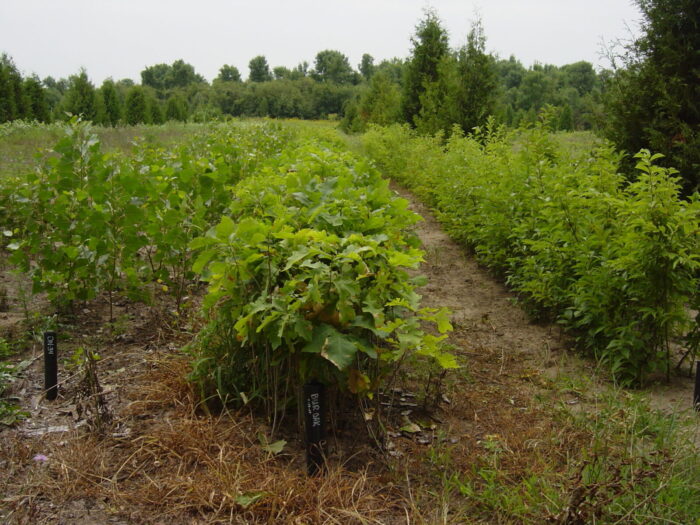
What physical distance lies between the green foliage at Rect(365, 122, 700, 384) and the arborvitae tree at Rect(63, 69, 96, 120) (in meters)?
26.7

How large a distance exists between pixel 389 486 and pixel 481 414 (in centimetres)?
106

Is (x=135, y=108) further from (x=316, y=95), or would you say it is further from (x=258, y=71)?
(x=258, y=71)

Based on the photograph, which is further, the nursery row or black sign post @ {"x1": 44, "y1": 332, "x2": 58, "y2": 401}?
black sign post @ {"x1": 44, "y1": 332, "x2": 58, "y2": 401}

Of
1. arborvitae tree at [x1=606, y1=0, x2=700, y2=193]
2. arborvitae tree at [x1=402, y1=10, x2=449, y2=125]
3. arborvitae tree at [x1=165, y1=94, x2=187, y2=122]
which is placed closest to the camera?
arborvitae tree at [x1=606, y1=0, x2=700, y2=193]

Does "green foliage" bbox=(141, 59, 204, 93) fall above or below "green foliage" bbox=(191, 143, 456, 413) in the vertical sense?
above

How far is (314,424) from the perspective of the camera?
8.11 feet

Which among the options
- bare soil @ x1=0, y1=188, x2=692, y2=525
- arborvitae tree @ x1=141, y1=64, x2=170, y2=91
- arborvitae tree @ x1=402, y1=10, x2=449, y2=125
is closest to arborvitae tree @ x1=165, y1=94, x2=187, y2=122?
arborvitae tree @ x1=402, y1=10, x2=449, y2=125

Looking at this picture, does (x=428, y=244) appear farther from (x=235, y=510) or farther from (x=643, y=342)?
(x=235, y=510)

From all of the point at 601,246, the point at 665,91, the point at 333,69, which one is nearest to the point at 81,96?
the point at 665,91

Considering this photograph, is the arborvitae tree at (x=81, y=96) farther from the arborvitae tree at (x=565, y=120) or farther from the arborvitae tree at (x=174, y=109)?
the arborvitae tree at (x=565, y=120)

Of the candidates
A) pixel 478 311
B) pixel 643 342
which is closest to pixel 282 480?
pixel 643 342

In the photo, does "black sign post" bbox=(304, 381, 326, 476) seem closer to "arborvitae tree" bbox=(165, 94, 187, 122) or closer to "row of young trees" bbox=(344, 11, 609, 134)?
"row of young trees" bbox=(344, 11, 609, 134)

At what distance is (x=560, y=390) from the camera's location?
3686 millimetres

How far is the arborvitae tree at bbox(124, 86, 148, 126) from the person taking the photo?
31.2m
